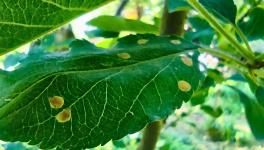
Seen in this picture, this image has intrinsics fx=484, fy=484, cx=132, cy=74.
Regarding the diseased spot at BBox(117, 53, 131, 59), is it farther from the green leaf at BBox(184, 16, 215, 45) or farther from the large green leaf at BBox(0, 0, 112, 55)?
the green leaf at BBox(184, 16, 215, 45)

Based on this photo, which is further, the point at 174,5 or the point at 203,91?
the point at 203,91

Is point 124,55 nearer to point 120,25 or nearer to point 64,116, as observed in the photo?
point 64,116

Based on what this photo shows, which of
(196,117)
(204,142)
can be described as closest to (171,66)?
(204,142)

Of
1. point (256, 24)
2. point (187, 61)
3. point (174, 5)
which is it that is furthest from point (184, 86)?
point (256, 24)

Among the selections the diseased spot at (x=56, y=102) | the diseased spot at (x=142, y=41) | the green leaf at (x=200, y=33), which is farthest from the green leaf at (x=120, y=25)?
the diseased spot at (x=56, y=102)

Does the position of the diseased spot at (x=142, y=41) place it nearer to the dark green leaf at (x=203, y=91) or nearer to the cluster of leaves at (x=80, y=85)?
the cluster of leaves at (x=80, y=85)

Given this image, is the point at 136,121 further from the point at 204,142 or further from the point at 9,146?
the point at 204,142

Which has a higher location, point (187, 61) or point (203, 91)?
point (187, 61)
